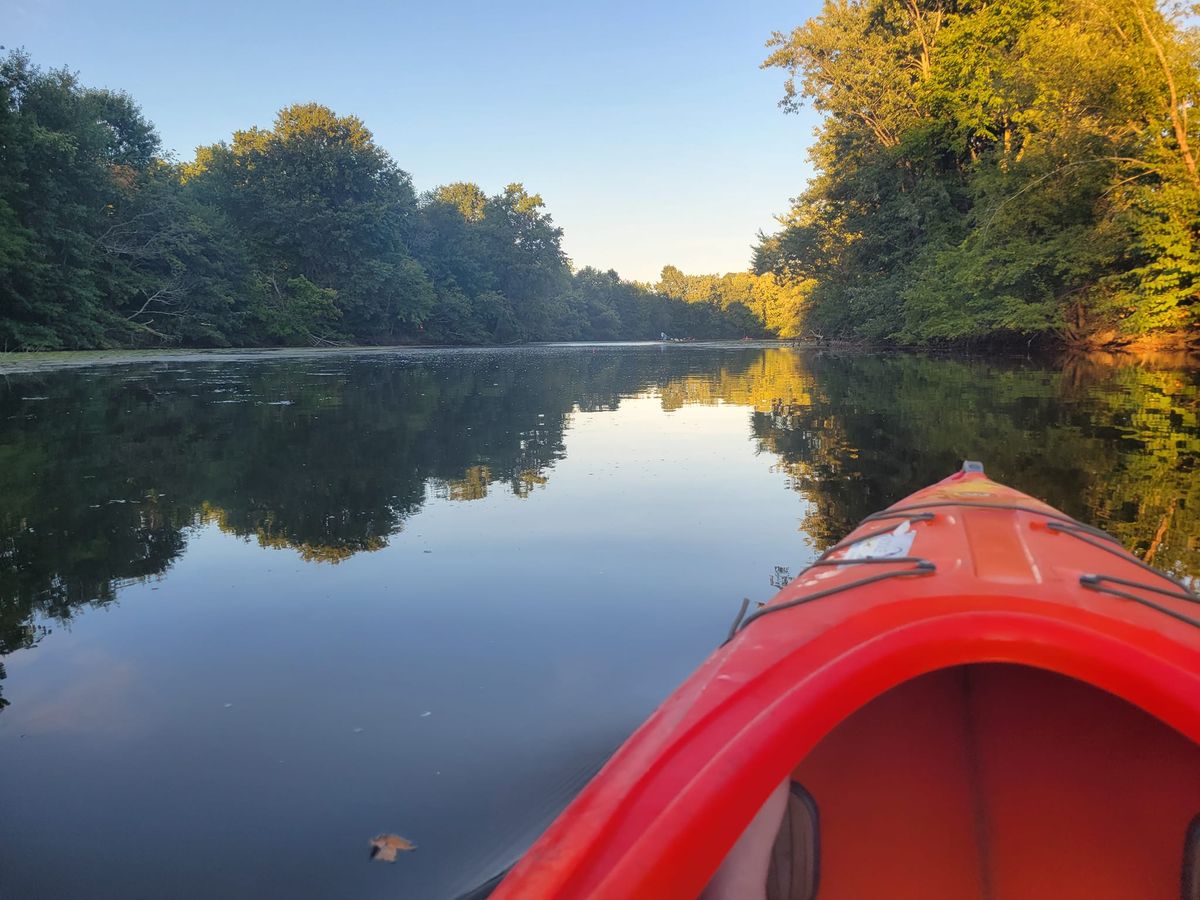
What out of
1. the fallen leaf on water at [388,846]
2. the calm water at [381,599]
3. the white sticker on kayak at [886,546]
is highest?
the white sticker on kayak at [886,546]

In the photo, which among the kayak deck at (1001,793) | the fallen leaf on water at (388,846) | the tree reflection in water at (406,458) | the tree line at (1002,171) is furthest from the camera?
the tree line at (1002,171)

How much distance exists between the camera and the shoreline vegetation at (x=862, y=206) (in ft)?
52.7

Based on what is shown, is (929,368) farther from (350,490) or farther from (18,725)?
(18,725)

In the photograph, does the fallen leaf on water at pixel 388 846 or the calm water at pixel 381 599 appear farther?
the calm water at pixel 381 599

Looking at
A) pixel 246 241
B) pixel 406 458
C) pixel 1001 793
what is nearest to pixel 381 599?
pixel 1001 793

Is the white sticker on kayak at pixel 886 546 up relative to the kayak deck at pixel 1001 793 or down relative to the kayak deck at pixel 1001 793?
up

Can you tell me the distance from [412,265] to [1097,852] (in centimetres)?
4847

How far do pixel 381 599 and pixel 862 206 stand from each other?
28156mm

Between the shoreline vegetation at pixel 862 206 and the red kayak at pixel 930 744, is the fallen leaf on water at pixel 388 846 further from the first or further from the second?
the shoreline vegetation at pixel 862 206

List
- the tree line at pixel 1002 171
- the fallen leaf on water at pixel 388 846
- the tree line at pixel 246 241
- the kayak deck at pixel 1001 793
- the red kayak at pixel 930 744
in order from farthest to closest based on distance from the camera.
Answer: the tree line at pixel 246 241 < the tree line at pixel 1002 171 < the fallen leaf on water at pixel 388 846 < the kayak deck at pixel 1001 793 < the red kayak at pixel 930 744

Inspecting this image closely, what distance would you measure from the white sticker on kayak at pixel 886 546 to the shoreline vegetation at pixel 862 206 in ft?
56.6

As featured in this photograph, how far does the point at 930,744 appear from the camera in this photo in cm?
188

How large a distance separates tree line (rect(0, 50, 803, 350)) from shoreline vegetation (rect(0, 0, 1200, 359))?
0.40 ft

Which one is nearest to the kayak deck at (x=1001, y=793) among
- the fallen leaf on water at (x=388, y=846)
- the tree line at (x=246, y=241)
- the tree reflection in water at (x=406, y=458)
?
the fallen leaf on water at (x=388, y=846)
